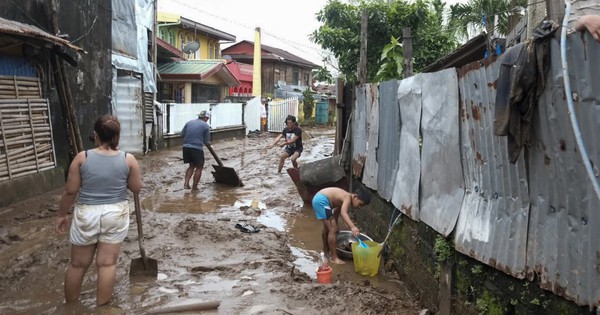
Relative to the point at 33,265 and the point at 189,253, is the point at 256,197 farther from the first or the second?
the point at 33,265

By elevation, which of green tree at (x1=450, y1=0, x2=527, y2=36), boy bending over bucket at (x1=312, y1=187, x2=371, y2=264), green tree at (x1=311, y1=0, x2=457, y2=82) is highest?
green tree at (x1=450, y1=0, x2=527, y2=36)

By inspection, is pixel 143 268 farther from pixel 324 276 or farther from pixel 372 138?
pixel 372 138

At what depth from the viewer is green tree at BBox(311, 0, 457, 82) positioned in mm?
15773

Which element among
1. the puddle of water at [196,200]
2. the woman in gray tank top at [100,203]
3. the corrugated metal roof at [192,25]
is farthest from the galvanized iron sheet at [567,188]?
the corrugated metal roof at [192,25]

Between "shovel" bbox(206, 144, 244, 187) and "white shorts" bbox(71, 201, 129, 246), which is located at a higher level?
"white shorts" bbox(71, 201, 129, 246)

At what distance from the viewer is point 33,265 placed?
19.0ft

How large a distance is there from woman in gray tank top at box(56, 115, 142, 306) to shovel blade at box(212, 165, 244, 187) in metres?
6.79

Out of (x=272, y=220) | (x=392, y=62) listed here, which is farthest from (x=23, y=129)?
(x=392, y=62)

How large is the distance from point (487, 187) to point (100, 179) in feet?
10.1

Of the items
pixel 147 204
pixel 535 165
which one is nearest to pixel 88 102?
pixel 147 204

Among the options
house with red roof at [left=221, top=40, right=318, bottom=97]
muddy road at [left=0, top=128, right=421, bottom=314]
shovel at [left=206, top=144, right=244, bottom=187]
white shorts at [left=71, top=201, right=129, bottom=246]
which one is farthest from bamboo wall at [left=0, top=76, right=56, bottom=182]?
house with red roof at [left=221, top=40, right=318, bottom=97]

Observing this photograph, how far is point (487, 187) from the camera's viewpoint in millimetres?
3807

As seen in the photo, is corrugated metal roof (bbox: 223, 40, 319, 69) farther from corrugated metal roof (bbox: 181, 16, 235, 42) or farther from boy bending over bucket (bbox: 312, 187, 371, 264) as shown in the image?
boy bending over bucket (bbox: 312, 187, 371, 264)

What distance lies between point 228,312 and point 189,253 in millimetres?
2108
